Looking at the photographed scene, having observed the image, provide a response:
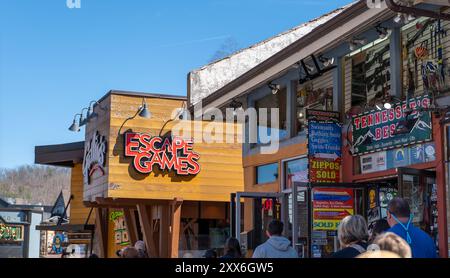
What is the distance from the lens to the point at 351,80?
11.2 meters

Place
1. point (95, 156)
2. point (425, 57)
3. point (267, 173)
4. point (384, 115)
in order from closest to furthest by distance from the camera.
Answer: point (425, 57)
point (384, 115)
point (267, 173)
point (95, 156)

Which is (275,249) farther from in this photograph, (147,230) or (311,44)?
(147,230)

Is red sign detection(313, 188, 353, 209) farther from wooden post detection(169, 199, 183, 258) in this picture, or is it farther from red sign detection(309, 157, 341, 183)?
wooden post detection(169, 199, 183, 258)

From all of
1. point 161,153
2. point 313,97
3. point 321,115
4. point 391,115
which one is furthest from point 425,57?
point 161,153

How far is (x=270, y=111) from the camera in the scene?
44.7ft

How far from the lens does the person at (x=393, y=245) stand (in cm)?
319

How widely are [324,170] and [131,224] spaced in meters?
9.90

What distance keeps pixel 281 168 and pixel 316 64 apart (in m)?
2.29

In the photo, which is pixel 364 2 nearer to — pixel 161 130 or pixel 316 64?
pixel 316 64

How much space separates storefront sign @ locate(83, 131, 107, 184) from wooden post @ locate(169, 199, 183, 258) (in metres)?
2.07

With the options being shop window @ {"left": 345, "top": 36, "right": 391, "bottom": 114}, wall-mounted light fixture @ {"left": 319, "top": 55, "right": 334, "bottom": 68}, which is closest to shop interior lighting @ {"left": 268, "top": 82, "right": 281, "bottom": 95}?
wall-mounted light fixture @ {"left": 319, "top": 55, "right": 334, "bottom": 68}

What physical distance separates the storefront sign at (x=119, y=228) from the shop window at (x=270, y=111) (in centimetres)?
869

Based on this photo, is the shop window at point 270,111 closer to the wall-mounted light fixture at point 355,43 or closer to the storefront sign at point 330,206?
the storefront sign at point 330,206
